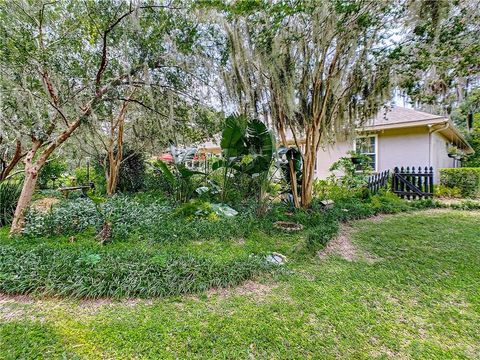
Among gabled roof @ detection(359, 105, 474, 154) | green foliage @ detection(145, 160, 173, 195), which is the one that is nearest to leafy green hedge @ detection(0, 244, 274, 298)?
green foliage @ detection(145, 160, 173, 195)

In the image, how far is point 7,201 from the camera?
5082 millimetres

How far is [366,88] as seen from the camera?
5859mm

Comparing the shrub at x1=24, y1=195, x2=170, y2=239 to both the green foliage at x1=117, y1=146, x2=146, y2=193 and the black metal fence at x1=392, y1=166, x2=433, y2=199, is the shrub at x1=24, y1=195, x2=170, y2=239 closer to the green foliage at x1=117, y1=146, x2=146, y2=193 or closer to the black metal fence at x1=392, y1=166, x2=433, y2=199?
the green foliage at x1=117, y1=146, x2=146, y2=193

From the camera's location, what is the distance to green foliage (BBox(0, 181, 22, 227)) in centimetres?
497

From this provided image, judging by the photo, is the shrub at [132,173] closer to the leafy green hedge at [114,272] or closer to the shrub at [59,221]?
the shrub at [59,221]

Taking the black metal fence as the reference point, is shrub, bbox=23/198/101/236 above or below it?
below

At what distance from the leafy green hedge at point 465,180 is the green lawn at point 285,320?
737cm

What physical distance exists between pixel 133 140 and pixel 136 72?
4791mm

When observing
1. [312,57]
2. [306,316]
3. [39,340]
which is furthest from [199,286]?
[312,57]

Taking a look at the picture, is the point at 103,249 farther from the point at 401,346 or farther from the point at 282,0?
the point at 282,0

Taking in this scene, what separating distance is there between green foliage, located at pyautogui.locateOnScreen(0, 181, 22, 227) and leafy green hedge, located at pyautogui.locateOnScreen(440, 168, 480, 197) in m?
13.2

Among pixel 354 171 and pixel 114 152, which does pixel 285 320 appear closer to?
pixel 354 171

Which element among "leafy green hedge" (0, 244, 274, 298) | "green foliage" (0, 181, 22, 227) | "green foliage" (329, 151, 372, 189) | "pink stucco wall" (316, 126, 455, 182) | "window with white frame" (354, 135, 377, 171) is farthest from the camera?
"window with white frame" (354, 135, 377, 171)

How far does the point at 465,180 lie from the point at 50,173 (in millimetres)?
16572
